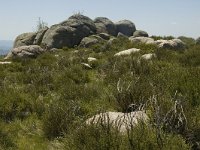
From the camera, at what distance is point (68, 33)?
33656 millimetres

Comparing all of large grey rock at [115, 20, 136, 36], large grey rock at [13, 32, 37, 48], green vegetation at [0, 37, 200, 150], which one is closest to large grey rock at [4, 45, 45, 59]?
green vegetation at [0, 37, 200, 150]

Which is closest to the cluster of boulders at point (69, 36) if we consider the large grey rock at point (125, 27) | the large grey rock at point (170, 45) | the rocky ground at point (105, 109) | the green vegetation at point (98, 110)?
the large grey rock at point (170, 45)

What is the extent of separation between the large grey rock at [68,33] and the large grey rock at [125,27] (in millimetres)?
13262

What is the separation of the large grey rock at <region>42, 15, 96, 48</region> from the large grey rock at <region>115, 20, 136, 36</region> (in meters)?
13.3

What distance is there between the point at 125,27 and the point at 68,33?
19.8 m

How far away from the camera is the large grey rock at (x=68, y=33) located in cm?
3244

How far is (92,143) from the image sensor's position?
204 inches

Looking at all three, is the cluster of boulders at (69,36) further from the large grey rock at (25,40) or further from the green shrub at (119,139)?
the green shrub at (119,139)

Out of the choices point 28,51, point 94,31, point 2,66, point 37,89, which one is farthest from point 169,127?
point 94,31

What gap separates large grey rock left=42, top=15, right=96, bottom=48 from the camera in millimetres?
32438

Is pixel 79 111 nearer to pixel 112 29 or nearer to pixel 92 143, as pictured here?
pixel 92 143

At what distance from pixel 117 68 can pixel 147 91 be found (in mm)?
4875

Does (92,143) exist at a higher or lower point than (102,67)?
higher

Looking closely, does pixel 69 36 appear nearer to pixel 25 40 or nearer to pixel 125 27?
pixel 25 40
